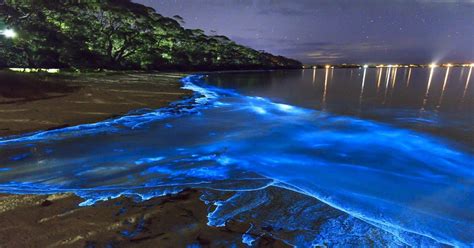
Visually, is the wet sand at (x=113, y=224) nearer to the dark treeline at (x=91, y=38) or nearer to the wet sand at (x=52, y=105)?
the wet sand at (x=52, y=105)

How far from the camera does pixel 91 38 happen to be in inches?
1762

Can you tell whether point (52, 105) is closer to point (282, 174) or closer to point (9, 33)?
point (282, 174)

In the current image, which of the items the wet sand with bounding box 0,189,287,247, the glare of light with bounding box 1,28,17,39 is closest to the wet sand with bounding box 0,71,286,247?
the wet sand with bounding box 0,189,287,247

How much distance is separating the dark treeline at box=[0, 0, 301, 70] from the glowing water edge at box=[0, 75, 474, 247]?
28.9m

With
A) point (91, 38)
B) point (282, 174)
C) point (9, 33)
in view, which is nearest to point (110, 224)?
point (282, 174)

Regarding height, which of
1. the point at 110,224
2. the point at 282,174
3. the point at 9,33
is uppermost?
the point at 9,33

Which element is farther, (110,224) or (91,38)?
(91,38)

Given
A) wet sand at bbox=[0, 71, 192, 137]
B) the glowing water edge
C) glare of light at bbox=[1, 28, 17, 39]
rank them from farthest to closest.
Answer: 1. glare of light at bbox=[1, 28, 17, 39]
2. wet sand at bbox=[0, 71, 192, 137]
3. the glowing water edge

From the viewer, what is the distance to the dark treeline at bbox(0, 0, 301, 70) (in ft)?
103

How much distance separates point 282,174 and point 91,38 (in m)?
46.8

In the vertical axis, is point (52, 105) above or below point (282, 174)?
above

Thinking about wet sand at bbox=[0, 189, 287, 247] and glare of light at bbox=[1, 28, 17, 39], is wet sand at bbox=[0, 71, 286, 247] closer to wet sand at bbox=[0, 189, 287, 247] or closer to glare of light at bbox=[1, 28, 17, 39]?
wet sand at bbox=[0, 189, 287, 247]

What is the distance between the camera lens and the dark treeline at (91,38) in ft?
103

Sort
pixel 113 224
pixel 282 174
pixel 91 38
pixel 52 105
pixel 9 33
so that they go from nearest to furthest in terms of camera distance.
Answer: pixel 113 224 < pixel 282 174 < pixel 52 105 < pixel 9 33 < pixel 91 38
